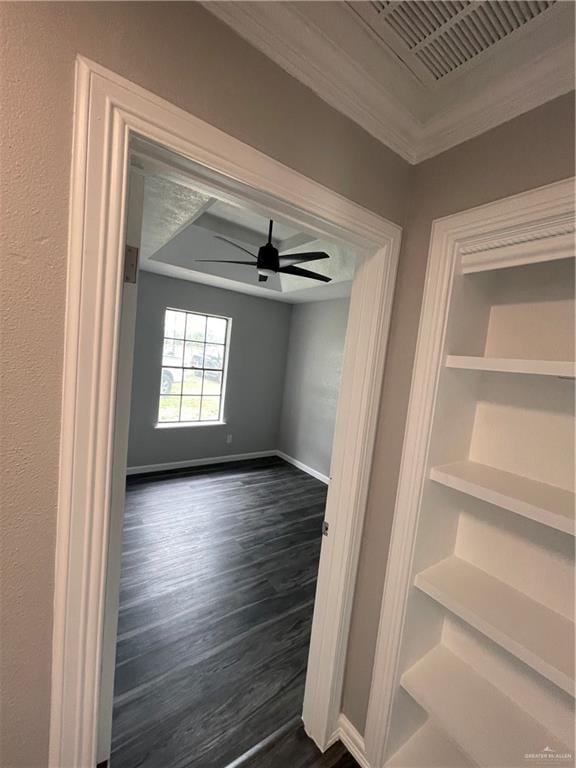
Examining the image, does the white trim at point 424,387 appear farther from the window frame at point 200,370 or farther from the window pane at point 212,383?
the window pane at point 212,383

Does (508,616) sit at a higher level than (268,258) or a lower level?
lower

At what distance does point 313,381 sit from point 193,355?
1.74m

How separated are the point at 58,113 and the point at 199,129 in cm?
29

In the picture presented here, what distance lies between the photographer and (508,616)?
1041mm

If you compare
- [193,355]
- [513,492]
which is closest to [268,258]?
[513,492]

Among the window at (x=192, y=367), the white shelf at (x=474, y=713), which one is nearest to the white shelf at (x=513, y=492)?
the white shelf at (x=474, y=713)

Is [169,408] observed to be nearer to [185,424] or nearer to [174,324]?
[185,424]

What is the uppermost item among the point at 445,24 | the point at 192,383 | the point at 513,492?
the point at 445,24

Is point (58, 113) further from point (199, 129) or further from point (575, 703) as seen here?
point (575, 703)

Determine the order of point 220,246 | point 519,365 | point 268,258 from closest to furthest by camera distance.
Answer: point 519,365, point 268,258, point 220,246

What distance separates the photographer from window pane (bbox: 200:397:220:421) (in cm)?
468

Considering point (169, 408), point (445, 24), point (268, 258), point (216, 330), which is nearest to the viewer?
point (445, 24)

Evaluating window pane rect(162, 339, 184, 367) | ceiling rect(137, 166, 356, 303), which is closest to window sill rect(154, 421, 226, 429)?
window pane rect(162, 339, 184, 367)

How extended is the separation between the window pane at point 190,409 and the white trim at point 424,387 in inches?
147
